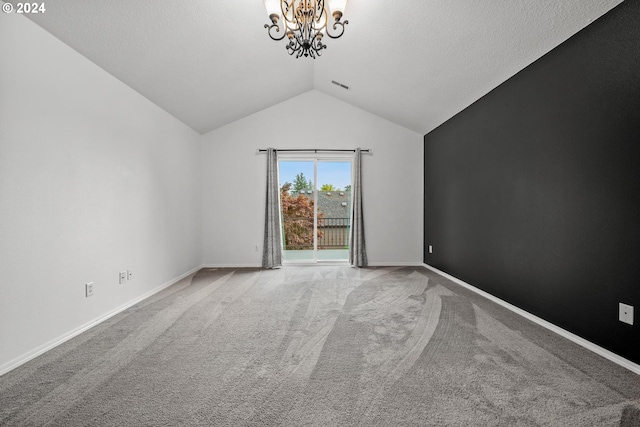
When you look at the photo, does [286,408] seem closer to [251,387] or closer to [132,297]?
[251,387]

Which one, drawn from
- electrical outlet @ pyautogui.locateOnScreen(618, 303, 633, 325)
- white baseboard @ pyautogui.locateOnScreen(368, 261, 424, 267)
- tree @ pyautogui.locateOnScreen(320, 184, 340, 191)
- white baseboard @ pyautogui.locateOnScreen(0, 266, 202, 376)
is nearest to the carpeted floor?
white baseboard @ pyautogui.locateOnScreen(0, 266, 202, 376)

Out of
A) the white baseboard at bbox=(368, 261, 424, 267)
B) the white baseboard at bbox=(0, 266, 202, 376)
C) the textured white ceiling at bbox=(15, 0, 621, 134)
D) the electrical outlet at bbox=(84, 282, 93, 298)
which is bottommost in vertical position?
the white baseboard at bbox=(0, 266, 202, 376)

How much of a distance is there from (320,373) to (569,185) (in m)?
2.37

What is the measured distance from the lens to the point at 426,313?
2.91 m

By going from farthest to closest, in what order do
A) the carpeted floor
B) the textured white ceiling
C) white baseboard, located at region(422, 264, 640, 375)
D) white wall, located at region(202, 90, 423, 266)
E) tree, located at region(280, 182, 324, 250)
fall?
tree, located at region(280, 182, 324, 250) < white wall, located at region(202, 90, 423, 266) < the textured white ceiling < white baseboard, located at region(422, 264, 640, 375) < the carpeted floor

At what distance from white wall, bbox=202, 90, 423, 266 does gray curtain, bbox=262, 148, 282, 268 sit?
16cm

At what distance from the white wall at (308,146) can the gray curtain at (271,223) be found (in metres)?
0.16

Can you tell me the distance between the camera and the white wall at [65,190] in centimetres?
196

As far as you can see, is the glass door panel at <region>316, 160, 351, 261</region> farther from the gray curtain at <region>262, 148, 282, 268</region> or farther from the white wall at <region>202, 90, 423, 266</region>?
the gray curtain at <region>262, 148, 282, 268</region>

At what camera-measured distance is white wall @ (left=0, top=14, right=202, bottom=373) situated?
196 cm

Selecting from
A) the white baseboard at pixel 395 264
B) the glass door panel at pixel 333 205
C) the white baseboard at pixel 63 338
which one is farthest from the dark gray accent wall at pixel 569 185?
the white baseboard at pixel 63 338

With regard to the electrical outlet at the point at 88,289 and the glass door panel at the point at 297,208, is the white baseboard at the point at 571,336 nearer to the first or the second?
the glass door panel at the point at 297,208

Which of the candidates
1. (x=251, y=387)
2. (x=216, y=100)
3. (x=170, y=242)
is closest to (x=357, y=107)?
(x=216, y=100)

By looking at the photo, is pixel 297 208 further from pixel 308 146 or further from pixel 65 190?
pixel 65 190
